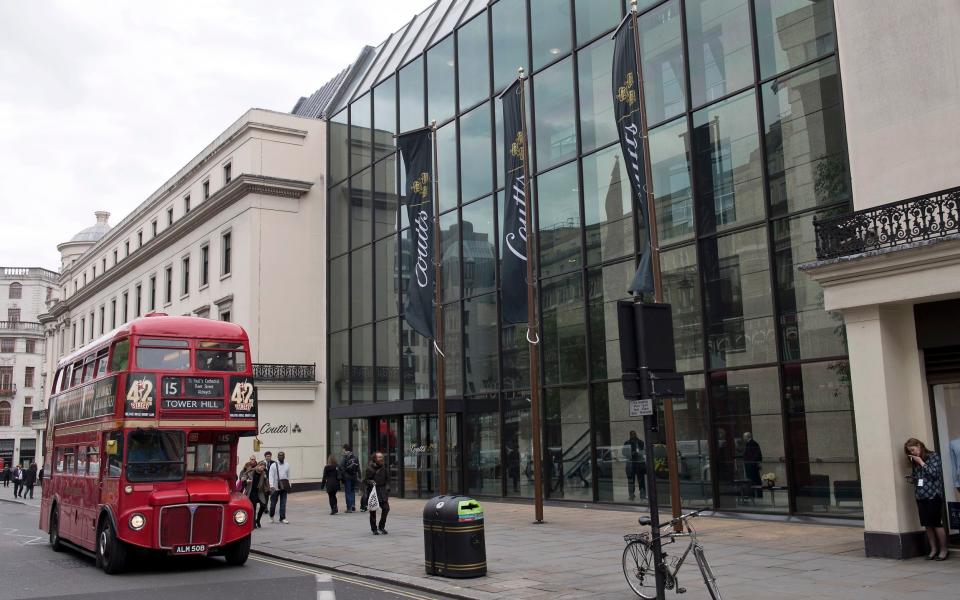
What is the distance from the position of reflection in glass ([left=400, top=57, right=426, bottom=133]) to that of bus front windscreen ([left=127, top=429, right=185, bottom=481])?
683 inches

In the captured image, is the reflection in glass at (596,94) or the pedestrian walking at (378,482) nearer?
the pedestrian walking at (378,482)

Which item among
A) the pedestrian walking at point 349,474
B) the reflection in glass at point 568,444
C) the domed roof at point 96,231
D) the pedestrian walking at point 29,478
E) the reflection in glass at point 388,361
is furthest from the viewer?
the domed roof at point 96,231

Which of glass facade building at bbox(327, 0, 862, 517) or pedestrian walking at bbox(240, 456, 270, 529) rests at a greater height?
glass facade building at bbox(327, 0, 862, 517)

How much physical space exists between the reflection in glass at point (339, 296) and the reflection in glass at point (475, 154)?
8458 millimetres

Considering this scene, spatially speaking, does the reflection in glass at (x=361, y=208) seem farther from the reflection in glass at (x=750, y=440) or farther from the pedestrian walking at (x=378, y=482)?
the reflection in glass at (x=750, y=440)

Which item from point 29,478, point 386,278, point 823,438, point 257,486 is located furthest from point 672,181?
point 29,478

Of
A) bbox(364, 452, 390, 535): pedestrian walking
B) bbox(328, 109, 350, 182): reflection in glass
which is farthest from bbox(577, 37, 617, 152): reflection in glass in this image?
bbox(328, 109, 350, 182): reflection in glass

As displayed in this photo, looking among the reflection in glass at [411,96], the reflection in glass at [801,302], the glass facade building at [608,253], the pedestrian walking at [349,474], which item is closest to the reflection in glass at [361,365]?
the glass facade building at [608,253]

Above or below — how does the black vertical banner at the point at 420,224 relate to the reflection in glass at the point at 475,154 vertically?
below

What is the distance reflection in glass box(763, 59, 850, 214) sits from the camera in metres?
16.4

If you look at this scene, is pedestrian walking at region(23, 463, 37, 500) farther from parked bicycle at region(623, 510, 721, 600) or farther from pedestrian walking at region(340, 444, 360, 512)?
parked bicycle at region(623, 510, 721, 600)

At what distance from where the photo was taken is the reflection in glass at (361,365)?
31.2 meters

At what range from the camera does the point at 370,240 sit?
105ft

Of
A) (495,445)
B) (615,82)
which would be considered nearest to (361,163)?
(495,445)
